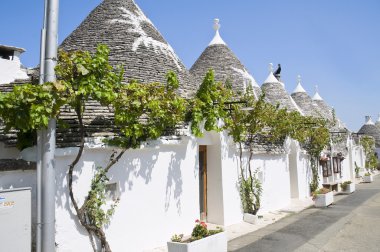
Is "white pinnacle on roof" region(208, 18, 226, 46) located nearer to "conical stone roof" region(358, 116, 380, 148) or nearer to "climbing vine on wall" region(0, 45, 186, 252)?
"climbing vine on wall" region(0, 45, 186, 252)

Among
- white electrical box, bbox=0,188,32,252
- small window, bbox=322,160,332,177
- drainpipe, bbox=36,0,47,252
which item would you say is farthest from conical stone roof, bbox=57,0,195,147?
small window, bbox=322,160,332,177

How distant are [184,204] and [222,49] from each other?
11.2 m

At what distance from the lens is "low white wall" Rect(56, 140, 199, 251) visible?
7.26m

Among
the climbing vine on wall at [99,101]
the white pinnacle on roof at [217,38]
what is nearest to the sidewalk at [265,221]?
the climbing vine on wall at [99,101]

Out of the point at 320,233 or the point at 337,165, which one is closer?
the point at 320,233

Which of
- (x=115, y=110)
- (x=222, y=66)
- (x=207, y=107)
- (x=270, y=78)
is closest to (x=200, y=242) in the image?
(x=115, y=110)

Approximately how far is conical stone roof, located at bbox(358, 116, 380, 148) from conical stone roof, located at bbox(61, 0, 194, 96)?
51325 mm

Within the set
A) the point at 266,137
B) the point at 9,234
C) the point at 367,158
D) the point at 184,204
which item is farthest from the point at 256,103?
the point at 367,158

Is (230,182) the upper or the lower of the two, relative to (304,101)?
lower

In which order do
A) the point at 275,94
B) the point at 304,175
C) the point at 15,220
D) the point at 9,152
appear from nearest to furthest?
1. the point at 15,220
2. the point at 9,152
3. the point at 304,175
4. the point at 275,94

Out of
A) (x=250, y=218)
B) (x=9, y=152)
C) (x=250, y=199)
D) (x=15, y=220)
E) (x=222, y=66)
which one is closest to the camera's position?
(x=15, y=220)

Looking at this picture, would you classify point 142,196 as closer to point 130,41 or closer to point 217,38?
point 130,41

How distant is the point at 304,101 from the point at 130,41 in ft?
71.9

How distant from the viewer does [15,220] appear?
5754 mm
